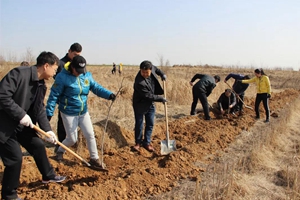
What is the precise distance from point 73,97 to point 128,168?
1.45 m

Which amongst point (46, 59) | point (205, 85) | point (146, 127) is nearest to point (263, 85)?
point (205, 85)

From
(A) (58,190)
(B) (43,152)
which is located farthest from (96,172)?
(B) (43,152)

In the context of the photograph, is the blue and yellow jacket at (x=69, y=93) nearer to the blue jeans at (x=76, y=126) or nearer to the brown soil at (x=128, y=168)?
the blue jeans at (x=76, y=126)

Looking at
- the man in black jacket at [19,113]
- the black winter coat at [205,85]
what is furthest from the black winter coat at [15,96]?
the black winter coat at [205,85]

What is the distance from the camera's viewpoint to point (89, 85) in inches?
Result: 159

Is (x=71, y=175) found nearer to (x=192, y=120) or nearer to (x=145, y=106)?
(x=145, y=106)

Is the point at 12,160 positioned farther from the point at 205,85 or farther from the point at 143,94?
the point at 205,85

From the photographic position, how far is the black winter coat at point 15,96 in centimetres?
266

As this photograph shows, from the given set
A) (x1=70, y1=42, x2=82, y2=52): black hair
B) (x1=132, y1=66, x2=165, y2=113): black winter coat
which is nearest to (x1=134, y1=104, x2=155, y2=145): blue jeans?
(x1=132, y1=66, x2=165, y2=113): black winter coat

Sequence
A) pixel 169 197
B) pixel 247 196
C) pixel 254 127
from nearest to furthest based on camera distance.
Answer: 1. pixel 169 197
2. pixel 247 196
3. pixel 254 127

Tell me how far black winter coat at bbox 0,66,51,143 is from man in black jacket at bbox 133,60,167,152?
7.04 ft

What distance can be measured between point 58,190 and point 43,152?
518 millimetres

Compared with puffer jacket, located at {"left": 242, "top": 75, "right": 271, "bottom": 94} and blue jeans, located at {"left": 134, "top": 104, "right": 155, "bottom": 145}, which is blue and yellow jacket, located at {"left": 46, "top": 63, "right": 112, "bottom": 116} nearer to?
blue jeans, located at {"left": 134, "top": 104, "right": 155, "bottom": 145}

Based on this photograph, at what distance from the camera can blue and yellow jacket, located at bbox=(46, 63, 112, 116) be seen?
3750mm
